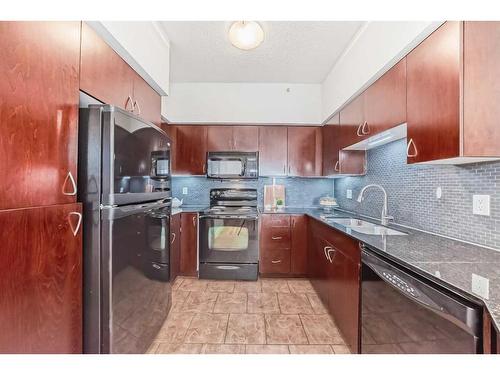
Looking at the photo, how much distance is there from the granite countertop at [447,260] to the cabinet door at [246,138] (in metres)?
1.97

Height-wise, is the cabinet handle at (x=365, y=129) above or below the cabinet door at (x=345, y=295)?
above

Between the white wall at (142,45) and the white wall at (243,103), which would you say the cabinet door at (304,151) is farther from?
the white wall at (142,45)

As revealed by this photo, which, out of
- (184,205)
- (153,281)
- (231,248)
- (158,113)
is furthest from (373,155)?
(184,205)

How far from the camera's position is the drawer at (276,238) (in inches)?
121

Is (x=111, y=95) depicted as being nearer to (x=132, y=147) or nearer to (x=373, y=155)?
(x=132, y=147)

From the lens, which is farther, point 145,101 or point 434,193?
point 145,101

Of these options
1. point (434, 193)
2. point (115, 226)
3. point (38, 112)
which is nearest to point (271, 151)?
point (434, 193)

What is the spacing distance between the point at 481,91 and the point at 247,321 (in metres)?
2.15

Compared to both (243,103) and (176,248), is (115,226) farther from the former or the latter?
(243,103)

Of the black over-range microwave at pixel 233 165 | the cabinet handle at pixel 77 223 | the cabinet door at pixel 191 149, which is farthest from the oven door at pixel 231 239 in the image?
the cabinet handle at pixel 77 223

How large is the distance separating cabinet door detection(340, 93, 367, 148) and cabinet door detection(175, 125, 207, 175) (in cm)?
176

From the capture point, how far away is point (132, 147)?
1.35 m

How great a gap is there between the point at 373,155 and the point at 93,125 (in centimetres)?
244

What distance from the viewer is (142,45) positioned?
170 cm
